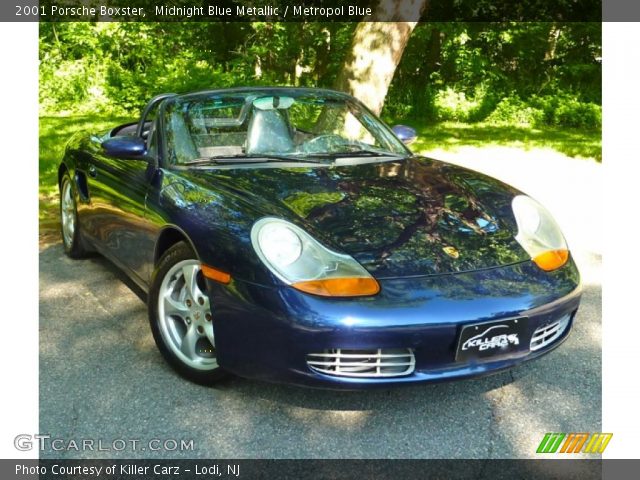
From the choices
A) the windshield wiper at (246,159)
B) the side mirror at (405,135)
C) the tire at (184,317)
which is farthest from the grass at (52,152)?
the tire at (184,317)

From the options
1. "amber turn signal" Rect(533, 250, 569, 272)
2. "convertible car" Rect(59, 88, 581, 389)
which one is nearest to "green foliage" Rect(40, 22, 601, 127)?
"convertible car" Rect(59, 88, 581, 389)

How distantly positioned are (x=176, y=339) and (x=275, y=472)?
95 centimetres

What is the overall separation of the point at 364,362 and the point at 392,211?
76cm

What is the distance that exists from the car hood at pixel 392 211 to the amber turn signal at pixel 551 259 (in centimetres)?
7

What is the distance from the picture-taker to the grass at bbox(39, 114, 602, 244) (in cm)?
953

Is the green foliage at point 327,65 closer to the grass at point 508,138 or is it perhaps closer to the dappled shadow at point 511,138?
the grass at point 508,138

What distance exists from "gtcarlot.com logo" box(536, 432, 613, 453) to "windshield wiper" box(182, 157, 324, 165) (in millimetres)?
1804

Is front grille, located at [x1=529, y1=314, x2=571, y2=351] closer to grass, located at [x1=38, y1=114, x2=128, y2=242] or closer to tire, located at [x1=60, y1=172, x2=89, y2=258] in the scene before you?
tire, located at [x1=60, y1=172, x2=89, y2=258]

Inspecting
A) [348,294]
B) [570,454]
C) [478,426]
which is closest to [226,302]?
[348,294]

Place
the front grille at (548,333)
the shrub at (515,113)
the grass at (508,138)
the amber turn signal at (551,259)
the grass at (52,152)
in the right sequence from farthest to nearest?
the shrub at (515,113)
the grass at (508,138)
the grass at (52,152)
the amber turn signal at (551,259)
the front grille at (548,333)

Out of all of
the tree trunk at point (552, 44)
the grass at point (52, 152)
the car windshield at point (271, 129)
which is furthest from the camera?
the tree trunk at point (552, 44)

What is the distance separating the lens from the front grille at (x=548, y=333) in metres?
2.84

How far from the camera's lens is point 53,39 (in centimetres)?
1686

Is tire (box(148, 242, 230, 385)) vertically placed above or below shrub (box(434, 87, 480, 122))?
below
